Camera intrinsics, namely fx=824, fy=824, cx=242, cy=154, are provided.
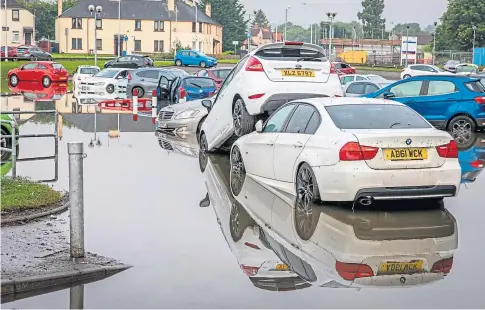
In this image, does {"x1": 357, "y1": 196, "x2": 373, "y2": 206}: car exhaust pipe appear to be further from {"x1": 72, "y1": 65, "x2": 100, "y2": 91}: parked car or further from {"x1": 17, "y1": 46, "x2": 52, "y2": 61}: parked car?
{"x1": 17, "y1": 46, "x2": 52, "y2": 61}: parked car

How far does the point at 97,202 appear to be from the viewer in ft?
36.7

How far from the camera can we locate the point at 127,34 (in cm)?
10706

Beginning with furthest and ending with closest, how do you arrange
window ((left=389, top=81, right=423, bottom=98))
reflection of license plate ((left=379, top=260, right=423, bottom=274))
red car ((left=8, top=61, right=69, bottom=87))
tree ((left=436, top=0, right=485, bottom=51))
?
tree ((left=436, top=0, right=485, bottom=51)) < red car ((left=8, top=61, right=69, bottom=87)) < window ((left=389, top=81, right=423, bottom=98)) < reflection of license plate ((left=379, top=260, right=423, bottom=274))

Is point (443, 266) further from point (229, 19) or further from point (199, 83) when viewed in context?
point (229, 19)

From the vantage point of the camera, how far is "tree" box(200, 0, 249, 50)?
12331cm

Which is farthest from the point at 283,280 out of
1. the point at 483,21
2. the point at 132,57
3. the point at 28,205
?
the point at 483,21

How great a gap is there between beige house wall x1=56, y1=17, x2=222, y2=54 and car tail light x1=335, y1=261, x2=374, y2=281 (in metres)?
99.5

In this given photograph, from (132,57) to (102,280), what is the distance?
193ft

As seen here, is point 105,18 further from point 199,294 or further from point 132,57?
point 199,294

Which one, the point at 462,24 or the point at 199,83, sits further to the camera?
the point at 462,24

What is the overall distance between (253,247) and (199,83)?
25.0 metres

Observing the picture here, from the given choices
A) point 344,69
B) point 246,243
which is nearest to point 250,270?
point 246,243

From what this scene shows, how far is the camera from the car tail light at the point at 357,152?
964 cm

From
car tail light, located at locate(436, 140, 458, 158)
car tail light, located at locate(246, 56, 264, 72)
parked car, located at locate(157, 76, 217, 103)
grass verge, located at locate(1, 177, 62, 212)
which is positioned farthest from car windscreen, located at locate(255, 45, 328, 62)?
parked car, located at locate(157, 76, 217, 103)
